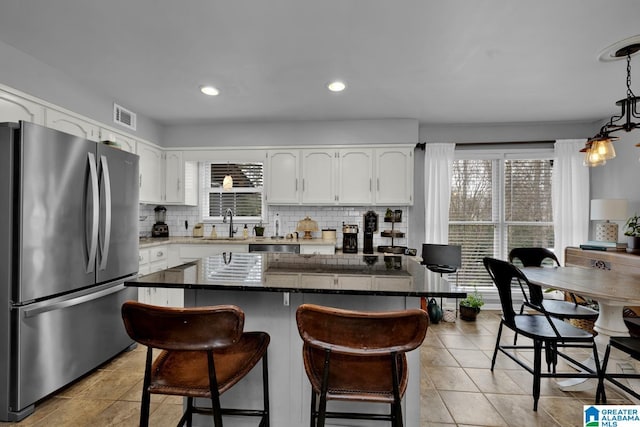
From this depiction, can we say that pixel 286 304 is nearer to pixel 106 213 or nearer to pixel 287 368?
pixel 287 368

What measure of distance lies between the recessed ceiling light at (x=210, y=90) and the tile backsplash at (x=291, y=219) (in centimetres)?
175

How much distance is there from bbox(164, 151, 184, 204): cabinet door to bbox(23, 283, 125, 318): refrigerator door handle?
192 cm

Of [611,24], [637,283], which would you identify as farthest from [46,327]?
[611,24]

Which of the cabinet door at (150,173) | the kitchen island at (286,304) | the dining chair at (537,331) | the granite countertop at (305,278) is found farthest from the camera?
the cabinet door at (150,173)

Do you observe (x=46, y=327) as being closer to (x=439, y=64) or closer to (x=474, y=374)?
(x=474, y=374)

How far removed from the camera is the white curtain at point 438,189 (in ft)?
14.0

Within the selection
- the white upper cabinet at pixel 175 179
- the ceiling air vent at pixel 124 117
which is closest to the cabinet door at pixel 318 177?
the white upper cabinet at pixel 175 179

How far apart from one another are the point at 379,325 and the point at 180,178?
13.3 ft

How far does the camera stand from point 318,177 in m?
4.21

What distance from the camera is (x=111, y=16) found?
2.04 meters

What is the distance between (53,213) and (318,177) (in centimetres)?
280

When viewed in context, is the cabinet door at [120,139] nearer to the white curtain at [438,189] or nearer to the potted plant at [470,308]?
the white curtain at [438,189]

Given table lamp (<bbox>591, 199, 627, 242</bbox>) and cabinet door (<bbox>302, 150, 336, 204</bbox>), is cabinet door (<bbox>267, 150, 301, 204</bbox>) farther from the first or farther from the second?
table lamp (<bbox>591, 199, 627, 242</bbox>)

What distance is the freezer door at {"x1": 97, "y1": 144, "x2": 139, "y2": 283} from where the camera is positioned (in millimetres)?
2441
